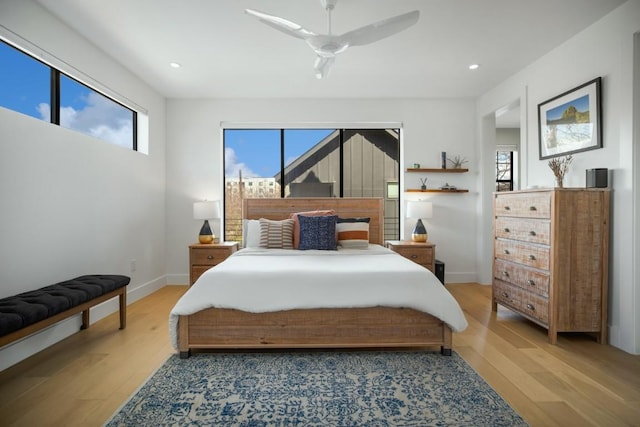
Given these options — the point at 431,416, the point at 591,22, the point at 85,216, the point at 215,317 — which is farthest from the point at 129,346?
the point at 591,22

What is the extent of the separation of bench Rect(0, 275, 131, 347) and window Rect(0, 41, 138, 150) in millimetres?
1338

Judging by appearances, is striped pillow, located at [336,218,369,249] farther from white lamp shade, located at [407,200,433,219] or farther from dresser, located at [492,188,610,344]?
dresser, located at [492,188,610,344]

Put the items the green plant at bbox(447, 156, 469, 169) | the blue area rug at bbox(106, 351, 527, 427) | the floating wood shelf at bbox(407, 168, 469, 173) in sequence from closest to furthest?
the blue area rug at bbox(106, 351, 527, 427) → the floating wood shelf at bbox(407, 168, 469, 173) → the green plant at bbox(447, 156, 469, 169)

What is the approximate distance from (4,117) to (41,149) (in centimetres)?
36

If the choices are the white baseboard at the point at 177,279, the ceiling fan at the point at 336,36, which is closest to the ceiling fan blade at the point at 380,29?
the ceiling fan at the point at 336,36

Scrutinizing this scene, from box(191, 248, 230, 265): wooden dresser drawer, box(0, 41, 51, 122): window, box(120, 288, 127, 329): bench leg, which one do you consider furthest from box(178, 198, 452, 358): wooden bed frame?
box(0, 41, 51, 122): window

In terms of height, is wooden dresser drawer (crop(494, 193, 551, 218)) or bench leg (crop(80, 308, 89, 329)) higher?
wooden dresser drawer (crop(494, 193, 551, 218))

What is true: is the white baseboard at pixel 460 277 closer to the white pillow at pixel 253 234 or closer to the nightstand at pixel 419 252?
the nightstand at pixel 419 252

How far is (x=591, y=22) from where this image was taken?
2.77m

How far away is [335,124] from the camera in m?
4.78

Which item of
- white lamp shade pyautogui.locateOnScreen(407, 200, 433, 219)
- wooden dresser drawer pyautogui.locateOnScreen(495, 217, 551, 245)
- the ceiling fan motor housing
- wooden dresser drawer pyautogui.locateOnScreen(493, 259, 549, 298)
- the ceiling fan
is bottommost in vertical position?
wooden dresser drawer pyautogui.locateOnScreen(493, 259, 549, 298)

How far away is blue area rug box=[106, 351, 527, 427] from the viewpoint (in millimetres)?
1691

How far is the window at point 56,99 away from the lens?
2416mm

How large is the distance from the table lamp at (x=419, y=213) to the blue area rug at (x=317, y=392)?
213 cm
